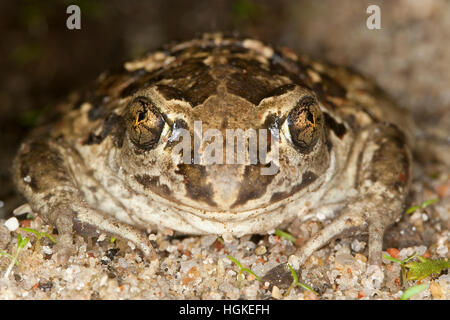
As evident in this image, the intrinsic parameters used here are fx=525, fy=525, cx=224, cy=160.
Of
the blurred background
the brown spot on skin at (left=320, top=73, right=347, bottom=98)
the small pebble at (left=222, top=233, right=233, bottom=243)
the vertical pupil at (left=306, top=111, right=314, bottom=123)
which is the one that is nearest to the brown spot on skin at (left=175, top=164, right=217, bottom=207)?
the small pebble at (left=222, top=233, right=233, bottom=243)

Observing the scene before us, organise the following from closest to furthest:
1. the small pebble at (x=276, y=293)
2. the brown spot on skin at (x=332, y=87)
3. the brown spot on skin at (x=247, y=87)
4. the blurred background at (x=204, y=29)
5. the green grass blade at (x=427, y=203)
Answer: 1. the small pebble at (x=276, y=293)
2. the brown spot on skin at (x=247, y=87)
3. the green grass blade at (x=427, y=203)
4. the brown spot on skin at (x=332, y=87)
5. the blurred background at (x=204, y=29)

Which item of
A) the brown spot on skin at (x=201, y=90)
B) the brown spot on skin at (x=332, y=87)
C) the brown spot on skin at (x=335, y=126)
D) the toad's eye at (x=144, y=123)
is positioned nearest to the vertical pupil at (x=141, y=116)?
the toad's eye at (x=144, y=123)

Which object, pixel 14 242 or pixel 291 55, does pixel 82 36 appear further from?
pixel 14 242

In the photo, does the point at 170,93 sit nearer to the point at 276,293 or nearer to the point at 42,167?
the point at 42,167

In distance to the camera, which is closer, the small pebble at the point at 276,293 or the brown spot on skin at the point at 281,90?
the small pebble at the point at 276,293

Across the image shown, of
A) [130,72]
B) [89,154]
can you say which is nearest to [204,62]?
[130,72]

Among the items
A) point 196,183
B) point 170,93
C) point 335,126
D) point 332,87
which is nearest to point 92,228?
point 196,183

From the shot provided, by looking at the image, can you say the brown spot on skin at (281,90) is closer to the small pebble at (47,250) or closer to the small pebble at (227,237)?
the small pebble at (227,237)
